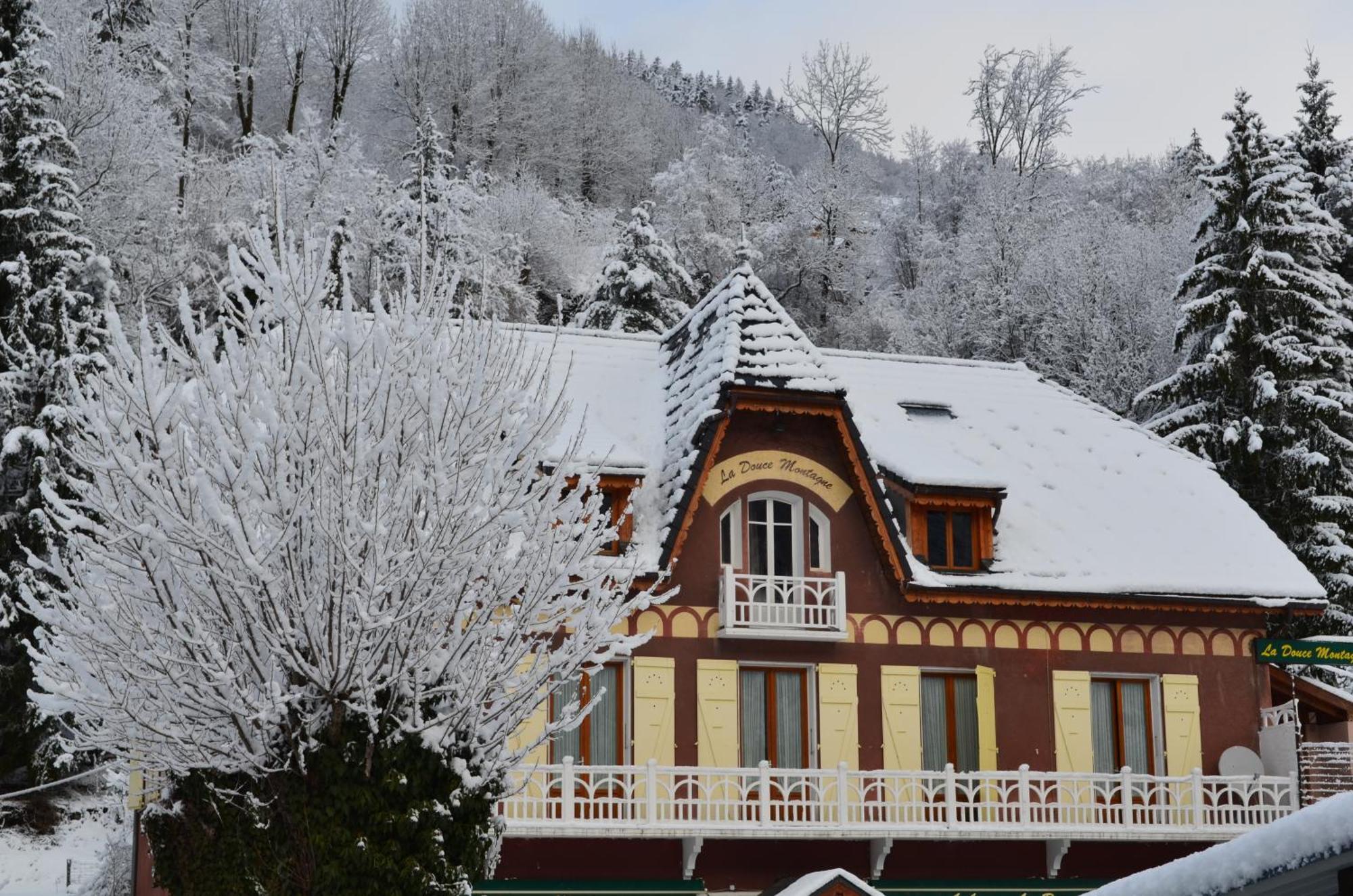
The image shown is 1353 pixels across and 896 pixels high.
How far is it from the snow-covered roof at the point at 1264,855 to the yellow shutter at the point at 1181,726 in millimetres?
20481

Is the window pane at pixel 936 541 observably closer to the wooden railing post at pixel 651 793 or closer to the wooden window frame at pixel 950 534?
the wooden window frame at pixel 950 534

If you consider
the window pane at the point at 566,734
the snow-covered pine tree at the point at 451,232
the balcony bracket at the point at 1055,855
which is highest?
the snow-covered pine tree at the point at 451,232

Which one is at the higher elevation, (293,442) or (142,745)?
(293,442)

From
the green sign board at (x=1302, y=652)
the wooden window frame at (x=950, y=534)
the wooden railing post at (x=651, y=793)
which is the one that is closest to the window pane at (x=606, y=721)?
the wooden railing post at (x=651, y=793)

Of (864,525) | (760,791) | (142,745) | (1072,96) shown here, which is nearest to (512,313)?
(1072,96)

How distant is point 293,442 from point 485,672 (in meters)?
2.77

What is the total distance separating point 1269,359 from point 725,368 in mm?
17109

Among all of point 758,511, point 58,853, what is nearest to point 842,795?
point 758,511

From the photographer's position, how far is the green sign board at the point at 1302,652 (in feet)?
78.8

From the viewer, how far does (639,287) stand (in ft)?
145

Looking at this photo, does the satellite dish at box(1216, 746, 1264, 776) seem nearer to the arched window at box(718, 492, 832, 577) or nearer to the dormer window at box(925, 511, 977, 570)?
the dormer window at box(925, 511, 977, 570)

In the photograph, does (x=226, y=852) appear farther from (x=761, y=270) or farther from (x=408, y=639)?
(x=761, y=270)

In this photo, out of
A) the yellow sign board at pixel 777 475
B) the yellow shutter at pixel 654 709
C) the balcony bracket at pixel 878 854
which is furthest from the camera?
the yellow sign board at pixel 777 475

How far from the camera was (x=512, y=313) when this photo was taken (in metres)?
52.3
